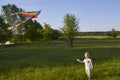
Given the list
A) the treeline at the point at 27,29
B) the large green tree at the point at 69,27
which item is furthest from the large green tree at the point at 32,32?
the large green tree at the point at 69,27

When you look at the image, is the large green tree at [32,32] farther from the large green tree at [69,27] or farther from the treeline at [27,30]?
the large green tree at [69,27]

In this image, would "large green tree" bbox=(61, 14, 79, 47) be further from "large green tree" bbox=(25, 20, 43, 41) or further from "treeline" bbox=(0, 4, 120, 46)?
"large green tree" bbox=(25, 20, 43, 41)

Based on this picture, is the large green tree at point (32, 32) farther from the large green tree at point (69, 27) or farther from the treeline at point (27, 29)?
the large green tree at point (69, 27)

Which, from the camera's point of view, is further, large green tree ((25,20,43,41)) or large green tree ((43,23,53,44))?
large green tree ((25,20,43,41))

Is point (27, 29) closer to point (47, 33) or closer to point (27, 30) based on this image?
point (27, 30)

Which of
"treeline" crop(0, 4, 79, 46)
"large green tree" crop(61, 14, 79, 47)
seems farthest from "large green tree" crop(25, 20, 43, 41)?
"large green tree" crop(61, 14, 79, 47)

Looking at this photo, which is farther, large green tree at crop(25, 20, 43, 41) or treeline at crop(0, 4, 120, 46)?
large green tree at crop(25, 20, 43, 41)

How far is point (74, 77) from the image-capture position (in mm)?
16672

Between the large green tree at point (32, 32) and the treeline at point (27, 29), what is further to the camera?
the large green tree at point (32, 32)

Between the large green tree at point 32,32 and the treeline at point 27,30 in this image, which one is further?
the large green tree at point 32,32

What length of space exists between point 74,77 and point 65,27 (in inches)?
2406

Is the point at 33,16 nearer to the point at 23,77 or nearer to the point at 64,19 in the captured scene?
the point at 23,77

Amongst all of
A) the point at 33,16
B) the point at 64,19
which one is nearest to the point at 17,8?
the point at 64,19

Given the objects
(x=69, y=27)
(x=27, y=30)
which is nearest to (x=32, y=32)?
(x=27, y=30)
